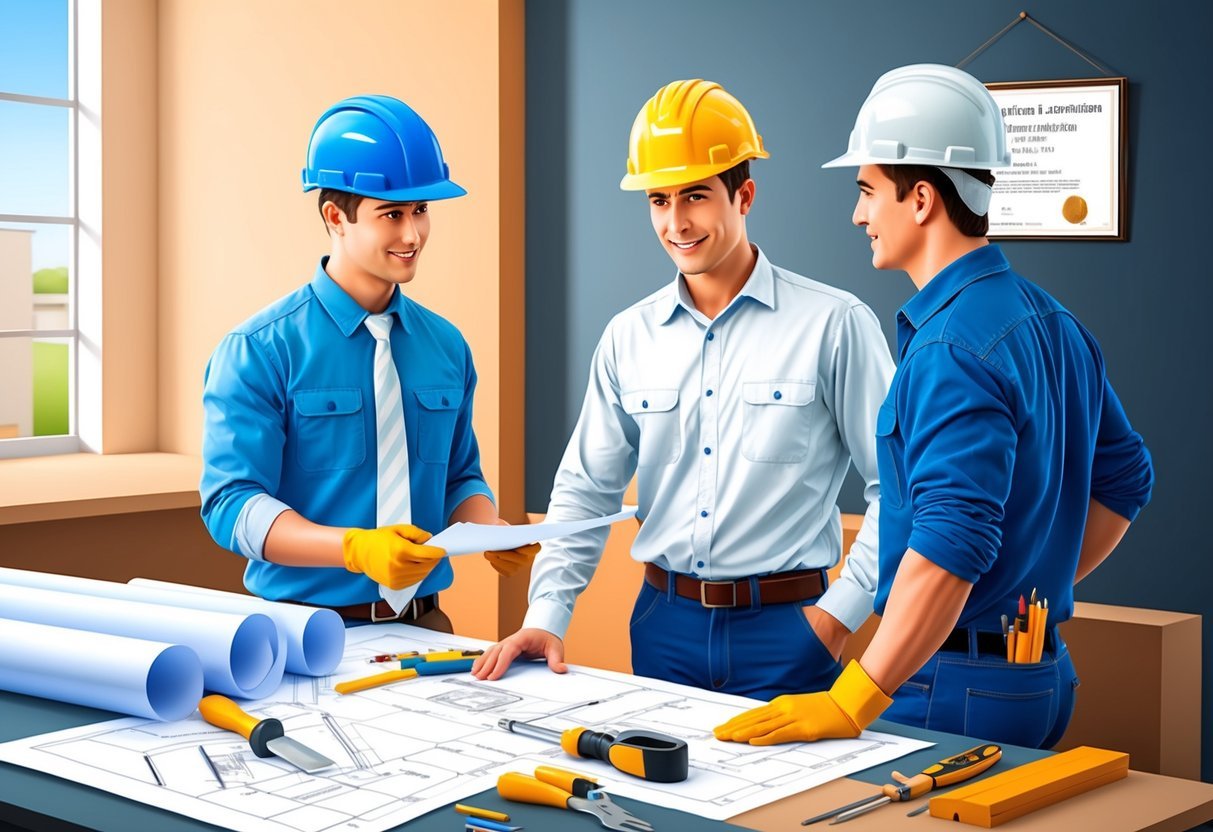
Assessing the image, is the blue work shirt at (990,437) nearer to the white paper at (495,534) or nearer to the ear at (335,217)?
the white paper at (495,534)

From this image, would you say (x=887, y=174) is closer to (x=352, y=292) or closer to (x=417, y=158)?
(x=417, y=158)

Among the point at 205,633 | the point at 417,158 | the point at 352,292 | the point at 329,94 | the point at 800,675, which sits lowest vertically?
the point at 800,675

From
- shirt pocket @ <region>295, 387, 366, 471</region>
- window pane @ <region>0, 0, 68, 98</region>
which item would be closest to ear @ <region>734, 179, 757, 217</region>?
shirt pocket @ <region>295, 387, 366, 471</region>

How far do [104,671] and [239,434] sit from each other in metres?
0.58

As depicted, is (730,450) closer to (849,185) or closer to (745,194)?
(745,194)

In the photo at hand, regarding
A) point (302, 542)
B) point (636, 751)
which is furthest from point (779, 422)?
point (636, 751)

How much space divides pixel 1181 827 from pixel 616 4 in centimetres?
357

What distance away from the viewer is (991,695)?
1.86m

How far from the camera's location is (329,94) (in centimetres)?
485

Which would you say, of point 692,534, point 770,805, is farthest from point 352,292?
point 770,805

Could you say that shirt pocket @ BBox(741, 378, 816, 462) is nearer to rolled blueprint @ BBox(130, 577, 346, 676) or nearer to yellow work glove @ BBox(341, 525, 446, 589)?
yellow work glove @ BBox(341, 525, 446, 589)

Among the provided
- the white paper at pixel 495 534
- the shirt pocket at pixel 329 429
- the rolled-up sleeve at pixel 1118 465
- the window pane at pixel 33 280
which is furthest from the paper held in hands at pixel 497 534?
the window pane at pixel 33 280

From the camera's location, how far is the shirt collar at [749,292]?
2.46m

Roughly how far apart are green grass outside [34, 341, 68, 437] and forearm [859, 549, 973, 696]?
4261 mm
